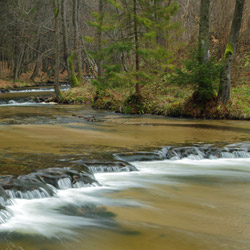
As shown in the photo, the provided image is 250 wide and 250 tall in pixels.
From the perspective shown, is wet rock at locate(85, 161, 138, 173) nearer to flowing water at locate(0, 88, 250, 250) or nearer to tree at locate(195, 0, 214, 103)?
flowing water at locate(0, 88, 250, 250)

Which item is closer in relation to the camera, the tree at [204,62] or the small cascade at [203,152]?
the small cascade at [203,152]

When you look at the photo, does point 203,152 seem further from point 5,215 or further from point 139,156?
point 5,215

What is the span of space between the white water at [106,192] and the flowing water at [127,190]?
2 centimetres

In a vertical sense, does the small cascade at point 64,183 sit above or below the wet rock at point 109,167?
below

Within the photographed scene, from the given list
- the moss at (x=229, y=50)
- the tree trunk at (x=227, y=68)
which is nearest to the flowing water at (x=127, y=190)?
the tree trunk at (x=227, y=68)

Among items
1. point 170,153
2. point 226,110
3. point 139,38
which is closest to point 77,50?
point 139,38

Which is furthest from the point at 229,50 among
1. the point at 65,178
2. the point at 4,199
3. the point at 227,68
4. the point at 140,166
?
the point at 4,199

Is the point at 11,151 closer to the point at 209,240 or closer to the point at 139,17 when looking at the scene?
the point at 209,240

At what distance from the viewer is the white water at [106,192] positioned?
5.21 metres

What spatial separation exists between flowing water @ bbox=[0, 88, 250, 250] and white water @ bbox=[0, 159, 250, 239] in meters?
0.02

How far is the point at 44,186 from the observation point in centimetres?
645

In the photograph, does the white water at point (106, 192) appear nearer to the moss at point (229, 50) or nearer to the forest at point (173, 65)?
the forest at point (173, 65)

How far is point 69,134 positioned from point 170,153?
348 centimetres

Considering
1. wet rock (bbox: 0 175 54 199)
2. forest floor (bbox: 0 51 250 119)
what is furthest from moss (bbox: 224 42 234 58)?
wet rock (bbox: 0 175 54 199)
